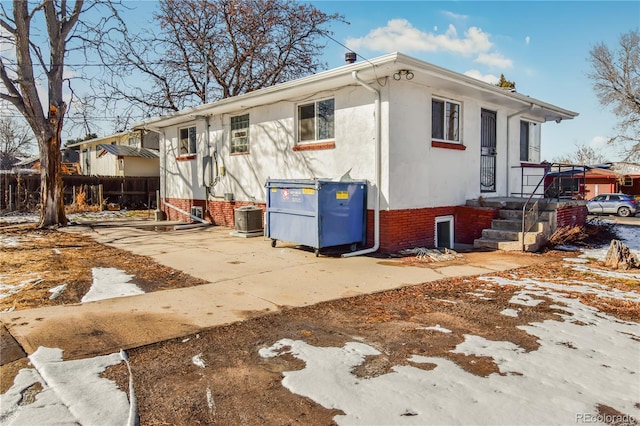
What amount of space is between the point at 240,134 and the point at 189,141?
3.38 m

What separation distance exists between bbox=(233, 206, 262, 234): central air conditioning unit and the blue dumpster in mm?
2066

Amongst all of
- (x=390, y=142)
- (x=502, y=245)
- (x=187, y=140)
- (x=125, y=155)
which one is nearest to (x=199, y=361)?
(x=390, y=142)

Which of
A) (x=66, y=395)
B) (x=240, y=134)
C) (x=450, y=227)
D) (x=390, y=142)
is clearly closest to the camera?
(x=66, y=395)

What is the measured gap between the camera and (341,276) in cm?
714

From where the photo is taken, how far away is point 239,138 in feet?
43.9

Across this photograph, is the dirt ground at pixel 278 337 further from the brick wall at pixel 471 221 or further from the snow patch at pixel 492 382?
the brick wall at pixel 471 221

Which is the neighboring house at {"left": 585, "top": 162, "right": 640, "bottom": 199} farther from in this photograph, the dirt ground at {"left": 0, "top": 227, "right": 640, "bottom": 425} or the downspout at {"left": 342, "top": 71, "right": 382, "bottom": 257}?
the dirt ground at {"left": 0, "top": 227, "right": 640, "bottom": 425}

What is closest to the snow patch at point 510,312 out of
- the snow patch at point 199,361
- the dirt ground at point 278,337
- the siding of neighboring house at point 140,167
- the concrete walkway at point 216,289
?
the dirt ground at point 278,337

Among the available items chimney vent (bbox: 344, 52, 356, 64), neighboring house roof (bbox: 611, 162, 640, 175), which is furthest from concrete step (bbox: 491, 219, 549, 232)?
neighboring house roof (bbox: 611, 162, 640, 175)

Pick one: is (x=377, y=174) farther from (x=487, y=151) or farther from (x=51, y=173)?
(x=51, y=173)

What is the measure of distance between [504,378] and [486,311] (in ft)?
6.25

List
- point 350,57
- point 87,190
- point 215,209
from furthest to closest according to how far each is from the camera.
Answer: point 87,190 → point 215,209 → point 350,57

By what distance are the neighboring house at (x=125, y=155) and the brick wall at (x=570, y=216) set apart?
22.9 m

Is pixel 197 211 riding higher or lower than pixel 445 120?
lower
